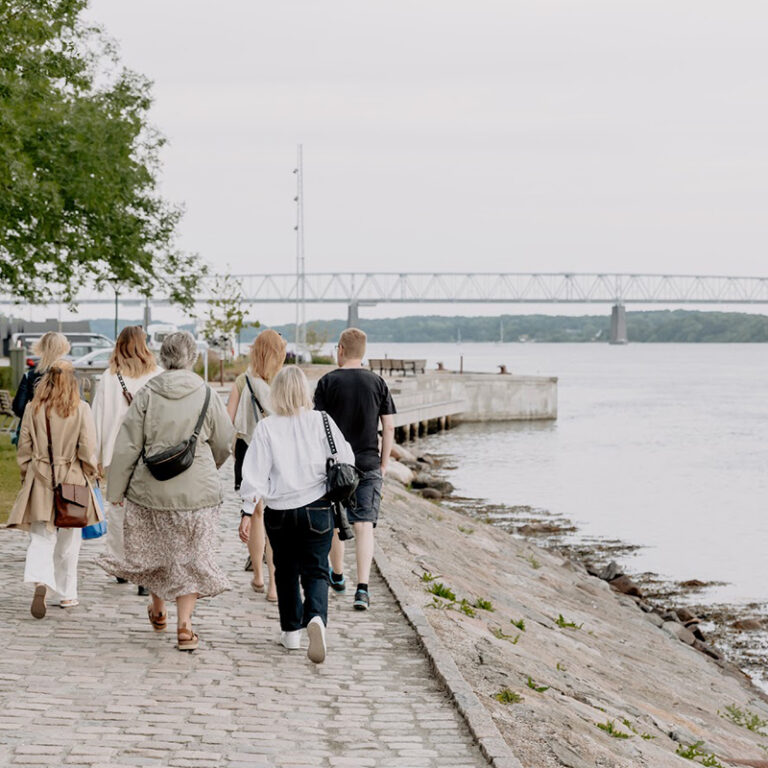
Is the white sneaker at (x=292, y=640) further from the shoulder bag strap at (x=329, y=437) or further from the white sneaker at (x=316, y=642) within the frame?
the shoulder bag strap at (x=329, y=437)

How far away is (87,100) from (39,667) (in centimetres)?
2000

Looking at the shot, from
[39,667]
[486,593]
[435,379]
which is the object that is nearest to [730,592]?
[486,593]

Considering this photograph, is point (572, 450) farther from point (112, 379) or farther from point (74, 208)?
point (112, 379)

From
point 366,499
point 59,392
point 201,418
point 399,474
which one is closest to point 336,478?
point 201,418

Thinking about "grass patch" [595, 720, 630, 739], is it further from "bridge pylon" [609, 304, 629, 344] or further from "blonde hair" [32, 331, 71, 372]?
"bridge pylon" [609, 304, 629, 344]

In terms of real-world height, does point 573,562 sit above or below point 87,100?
below

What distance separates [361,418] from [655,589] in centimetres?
1200

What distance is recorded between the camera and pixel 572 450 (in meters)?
44.9

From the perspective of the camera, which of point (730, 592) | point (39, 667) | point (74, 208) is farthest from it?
point (74, 208)

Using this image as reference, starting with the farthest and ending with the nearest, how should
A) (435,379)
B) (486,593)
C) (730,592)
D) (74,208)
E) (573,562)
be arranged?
(435,379) → (74,208) → (573,562) → (730,592) → (486,593)

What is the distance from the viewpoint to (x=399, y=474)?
27875 mm

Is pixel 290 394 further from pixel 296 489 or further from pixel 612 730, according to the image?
pixel 612 730

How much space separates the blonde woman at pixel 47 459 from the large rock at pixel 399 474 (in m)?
18.5

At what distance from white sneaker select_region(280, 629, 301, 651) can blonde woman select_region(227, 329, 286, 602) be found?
1416 millimetres
